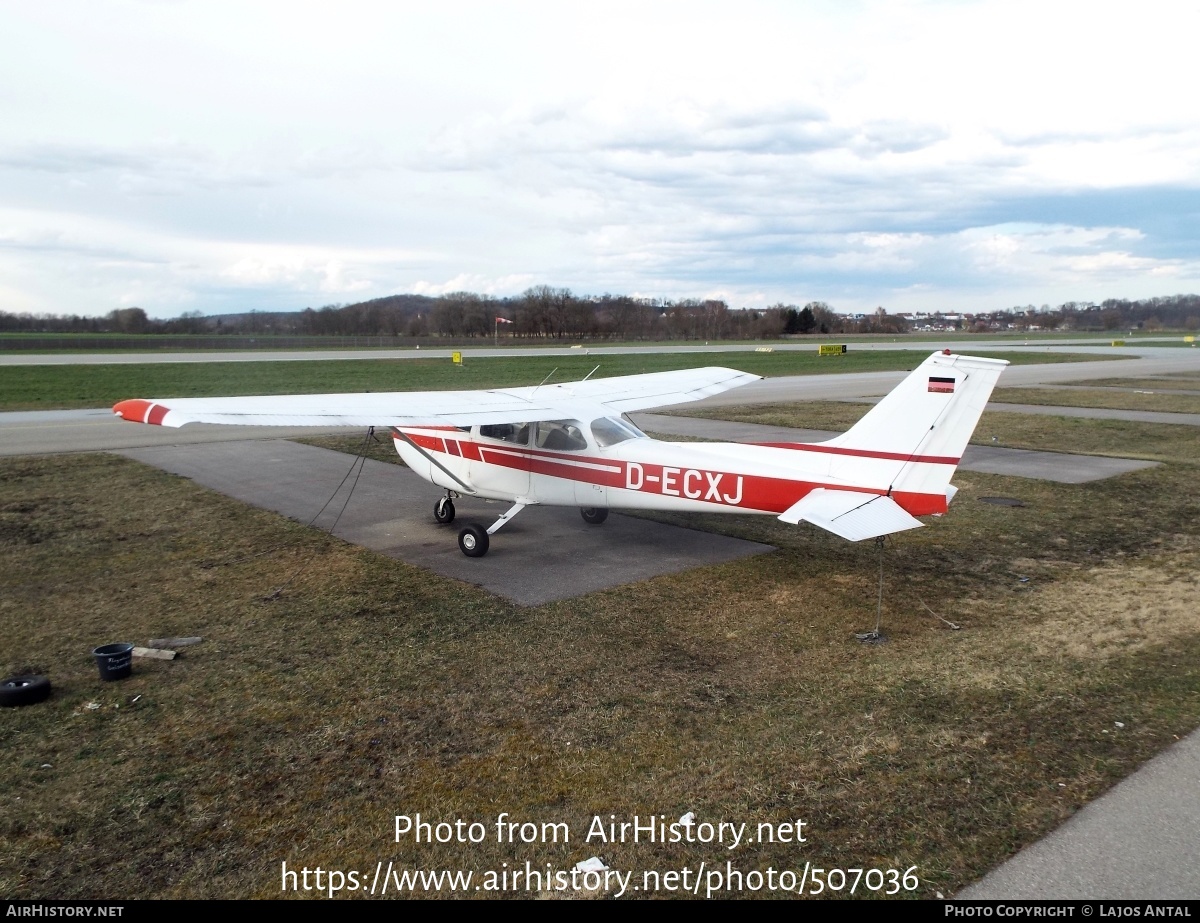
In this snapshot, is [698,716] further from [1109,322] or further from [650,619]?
[1109,322]

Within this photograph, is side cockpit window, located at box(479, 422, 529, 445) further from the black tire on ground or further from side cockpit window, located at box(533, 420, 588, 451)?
the black tire on ground

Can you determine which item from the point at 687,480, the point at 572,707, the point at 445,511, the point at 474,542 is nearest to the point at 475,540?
the point at 474,542

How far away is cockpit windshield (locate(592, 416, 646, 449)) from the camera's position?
1081 cm

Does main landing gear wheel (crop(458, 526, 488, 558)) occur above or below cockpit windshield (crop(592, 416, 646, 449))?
below

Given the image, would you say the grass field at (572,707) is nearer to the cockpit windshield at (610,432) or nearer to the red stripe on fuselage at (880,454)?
the red stripe on fuselage at (880,454)

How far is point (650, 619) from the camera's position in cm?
869

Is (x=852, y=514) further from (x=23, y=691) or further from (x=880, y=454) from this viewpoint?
(x=23, y=691)

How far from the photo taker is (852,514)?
8.44 m

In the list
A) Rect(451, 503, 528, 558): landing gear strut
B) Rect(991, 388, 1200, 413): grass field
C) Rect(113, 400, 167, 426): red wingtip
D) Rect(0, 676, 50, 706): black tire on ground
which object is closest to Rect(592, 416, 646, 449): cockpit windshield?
Rect(451, 503, 528, 558): landing gear strut

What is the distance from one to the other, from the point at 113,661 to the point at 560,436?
19.0ft

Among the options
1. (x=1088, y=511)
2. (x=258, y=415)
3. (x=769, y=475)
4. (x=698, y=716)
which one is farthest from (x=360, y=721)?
(x=1088, y=511)

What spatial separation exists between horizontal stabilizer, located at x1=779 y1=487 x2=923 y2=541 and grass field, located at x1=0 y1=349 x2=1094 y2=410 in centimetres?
1930

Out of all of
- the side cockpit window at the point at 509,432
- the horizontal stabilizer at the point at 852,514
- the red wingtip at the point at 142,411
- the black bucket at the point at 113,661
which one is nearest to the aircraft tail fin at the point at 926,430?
the horizontal stabilizer at the point at 852,514

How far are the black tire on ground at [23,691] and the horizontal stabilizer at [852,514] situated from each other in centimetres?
696
